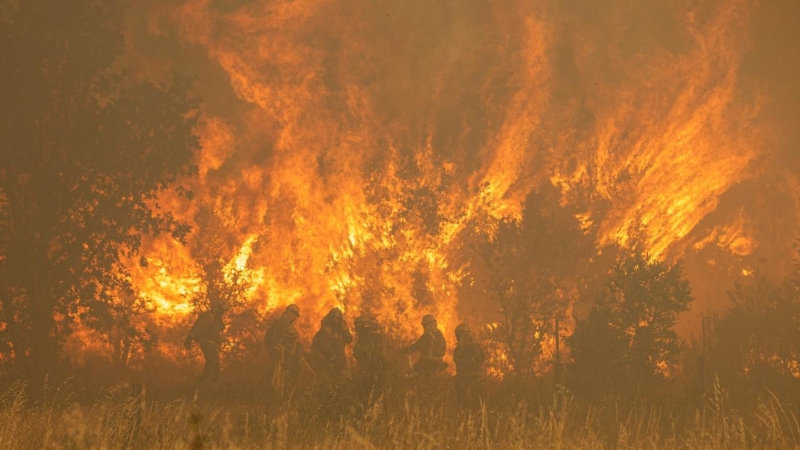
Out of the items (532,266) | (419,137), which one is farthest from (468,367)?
(419,137)

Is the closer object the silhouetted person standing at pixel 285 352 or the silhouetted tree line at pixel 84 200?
the silhouetted tree line at pixel 84 200

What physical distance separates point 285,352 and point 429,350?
3.84m

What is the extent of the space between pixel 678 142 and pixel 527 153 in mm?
7989

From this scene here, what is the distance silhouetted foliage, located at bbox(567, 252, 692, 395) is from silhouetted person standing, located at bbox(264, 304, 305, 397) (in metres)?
7.23

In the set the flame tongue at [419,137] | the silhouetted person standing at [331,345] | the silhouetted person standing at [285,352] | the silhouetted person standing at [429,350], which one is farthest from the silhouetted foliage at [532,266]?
the silhouetted person standing at [285,352]

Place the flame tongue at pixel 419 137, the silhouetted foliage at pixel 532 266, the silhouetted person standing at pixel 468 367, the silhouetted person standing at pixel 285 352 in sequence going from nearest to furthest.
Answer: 1. the silhouetted person standing at pixel 285 352
2. the silhouetted person standing at pixel 468 367
3. the silhouetted foliage at pixel 532 266
4. the flame tongue at pixel 419 137

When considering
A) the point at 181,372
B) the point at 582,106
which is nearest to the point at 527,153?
the point at 582,106

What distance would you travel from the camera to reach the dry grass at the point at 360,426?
8438 mm

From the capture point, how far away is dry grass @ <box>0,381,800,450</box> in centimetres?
844

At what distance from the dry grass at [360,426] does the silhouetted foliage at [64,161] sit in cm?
241

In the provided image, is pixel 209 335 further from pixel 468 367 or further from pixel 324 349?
pixel 468 367

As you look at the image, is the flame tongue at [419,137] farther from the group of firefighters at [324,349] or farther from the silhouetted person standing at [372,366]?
the silhouetted person standing at [372,366]

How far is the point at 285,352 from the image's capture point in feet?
64.5

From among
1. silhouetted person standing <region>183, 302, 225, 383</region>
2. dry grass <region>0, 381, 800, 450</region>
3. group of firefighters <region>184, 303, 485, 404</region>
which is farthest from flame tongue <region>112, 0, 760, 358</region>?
dry grass <region>0, 381, 800, 450</region>
